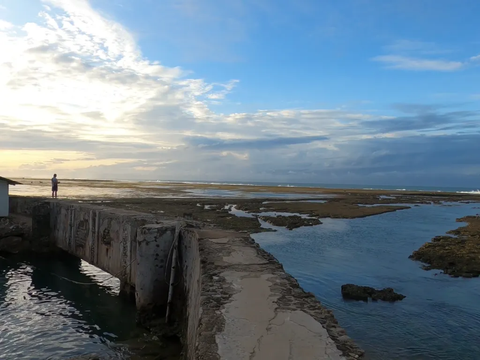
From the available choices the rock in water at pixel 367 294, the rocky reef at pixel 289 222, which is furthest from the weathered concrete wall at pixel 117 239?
the rocky reef at pixel 289 222

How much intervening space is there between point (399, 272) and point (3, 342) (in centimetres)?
1233

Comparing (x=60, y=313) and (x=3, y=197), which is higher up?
(x=3, y=197)

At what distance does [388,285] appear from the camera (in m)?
12.2

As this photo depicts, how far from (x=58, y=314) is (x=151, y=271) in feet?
9.43

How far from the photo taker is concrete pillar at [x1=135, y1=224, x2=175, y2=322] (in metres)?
8.83

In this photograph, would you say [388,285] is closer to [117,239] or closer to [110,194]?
[117,239]

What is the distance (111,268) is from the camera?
11.5m

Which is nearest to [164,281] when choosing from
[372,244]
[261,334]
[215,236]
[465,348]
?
[215,236]

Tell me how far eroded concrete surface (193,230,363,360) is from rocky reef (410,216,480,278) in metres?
10.2

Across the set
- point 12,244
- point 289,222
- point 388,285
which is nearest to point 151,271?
point 388,285

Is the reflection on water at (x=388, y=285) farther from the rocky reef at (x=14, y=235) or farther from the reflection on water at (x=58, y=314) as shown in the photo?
the rocky reef at (x=14, y=235)

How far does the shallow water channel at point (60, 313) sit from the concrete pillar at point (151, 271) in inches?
25.4

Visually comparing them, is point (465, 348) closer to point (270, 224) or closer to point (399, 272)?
point (399, 272)

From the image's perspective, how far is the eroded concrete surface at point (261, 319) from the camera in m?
3.94
